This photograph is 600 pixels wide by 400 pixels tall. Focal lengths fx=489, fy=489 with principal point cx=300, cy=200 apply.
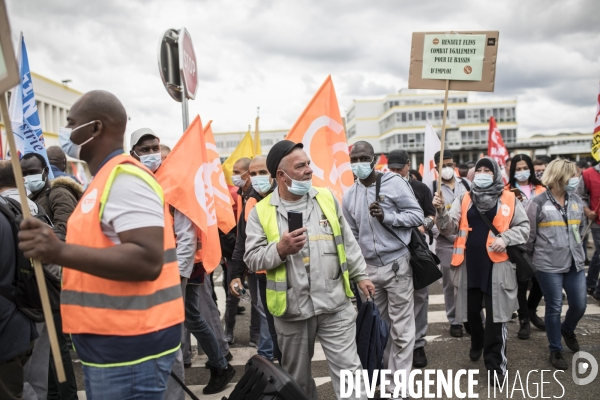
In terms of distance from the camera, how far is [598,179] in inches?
284

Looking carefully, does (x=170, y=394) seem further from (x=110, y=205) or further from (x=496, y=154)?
(x=496, y=154)

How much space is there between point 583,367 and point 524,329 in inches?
45.0

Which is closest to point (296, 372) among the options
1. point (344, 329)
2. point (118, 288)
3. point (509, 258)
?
point (344, 329)

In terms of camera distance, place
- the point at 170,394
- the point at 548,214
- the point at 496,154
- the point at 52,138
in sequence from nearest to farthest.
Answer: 1. the point at 170,394
2. the point at 548,214
3. the point at 496,154
4. the point at 52,138

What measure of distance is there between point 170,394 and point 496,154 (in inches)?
424

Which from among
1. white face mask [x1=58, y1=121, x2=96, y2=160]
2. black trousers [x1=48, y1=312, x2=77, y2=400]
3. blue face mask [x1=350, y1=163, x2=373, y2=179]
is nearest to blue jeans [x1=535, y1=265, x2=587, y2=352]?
blue face mask [x1=350, y1=163, x2=373, y2=179]

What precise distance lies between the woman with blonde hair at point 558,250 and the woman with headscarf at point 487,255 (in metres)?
0.52

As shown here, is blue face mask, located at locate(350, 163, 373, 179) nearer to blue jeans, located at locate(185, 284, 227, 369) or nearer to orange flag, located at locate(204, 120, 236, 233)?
orange flag, located at locate(204, 120, 236, 233)

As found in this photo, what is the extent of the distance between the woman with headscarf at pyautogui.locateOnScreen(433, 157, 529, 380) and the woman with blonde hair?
524 mm

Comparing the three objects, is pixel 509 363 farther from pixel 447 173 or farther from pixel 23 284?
pixel 23 284

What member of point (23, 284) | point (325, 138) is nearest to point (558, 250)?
point (325, 138)

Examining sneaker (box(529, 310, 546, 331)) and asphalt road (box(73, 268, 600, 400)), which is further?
sneaker (box(529, 310, 546, 331))

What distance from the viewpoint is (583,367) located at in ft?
15.6

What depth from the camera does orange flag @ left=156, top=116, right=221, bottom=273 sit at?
14.2 feet
